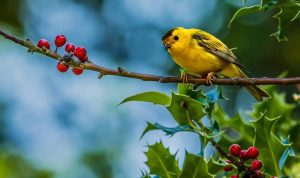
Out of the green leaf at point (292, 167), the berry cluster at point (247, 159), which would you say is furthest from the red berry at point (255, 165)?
the green leaf at point (292, 167)

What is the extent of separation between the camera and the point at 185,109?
2629mm

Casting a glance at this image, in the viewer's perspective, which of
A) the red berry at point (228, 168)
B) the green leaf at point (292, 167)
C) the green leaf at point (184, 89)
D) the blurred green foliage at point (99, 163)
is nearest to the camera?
the red berry at point (228, 168)

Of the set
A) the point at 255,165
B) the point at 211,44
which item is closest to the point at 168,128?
the point at 255,165

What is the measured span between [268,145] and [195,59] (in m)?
1.16

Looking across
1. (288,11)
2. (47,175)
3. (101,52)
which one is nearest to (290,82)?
(288,11)

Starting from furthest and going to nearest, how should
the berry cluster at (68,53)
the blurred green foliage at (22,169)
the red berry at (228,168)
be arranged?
1. the blurred green foliage at (22,169)
2. the red berry at (228,168)
3. the berry cluster at (68,53)

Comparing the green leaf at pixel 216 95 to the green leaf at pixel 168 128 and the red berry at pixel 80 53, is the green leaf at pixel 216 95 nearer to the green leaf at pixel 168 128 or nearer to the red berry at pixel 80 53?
the green leaf at pixel 168 128

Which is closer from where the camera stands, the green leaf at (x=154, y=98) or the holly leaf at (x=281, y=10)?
the holly leaf at (x=281, y=10)

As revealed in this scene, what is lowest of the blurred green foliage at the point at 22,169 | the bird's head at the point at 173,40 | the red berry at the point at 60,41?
the red berry at the point at 60,41

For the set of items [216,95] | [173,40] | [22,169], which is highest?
[22,169]

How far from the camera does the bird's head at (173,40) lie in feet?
12.5

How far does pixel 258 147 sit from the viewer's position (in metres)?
2.79

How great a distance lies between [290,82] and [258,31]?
21.5ft

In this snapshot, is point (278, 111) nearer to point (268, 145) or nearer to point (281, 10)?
point (268, 145)
